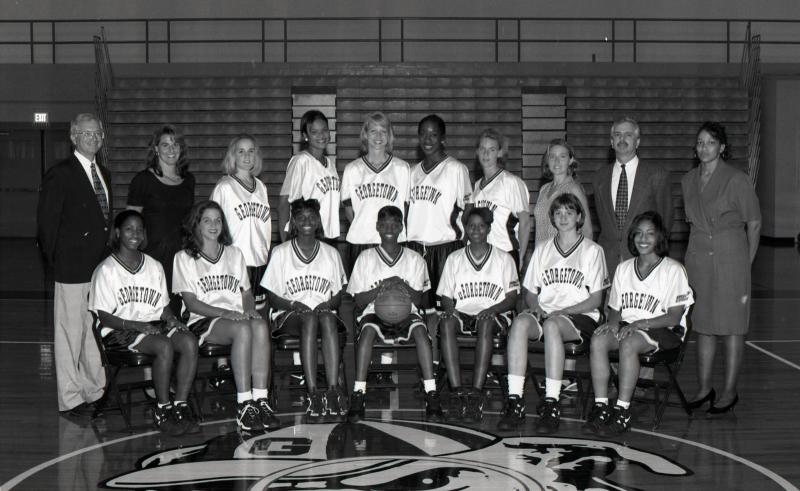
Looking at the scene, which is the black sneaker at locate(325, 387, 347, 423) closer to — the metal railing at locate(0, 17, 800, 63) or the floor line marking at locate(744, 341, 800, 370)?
the floor line marking at locate(744, 341, 800, 370)

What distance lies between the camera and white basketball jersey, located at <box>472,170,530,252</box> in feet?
19.5

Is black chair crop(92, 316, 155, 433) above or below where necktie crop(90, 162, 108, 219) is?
below

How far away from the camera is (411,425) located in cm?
511

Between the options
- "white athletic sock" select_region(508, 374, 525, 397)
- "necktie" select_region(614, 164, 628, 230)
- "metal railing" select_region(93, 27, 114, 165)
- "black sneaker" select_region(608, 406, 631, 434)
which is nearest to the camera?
"black sneaker" select_region(608, 406, 631, 434)

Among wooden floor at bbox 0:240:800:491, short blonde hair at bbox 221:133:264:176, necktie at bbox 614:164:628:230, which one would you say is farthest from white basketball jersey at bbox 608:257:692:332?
short blonde hair at bbox 221:133:264:176

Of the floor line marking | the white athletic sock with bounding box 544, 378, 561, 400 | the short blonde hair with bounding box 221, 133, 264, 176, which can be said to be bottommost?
the floor line marking

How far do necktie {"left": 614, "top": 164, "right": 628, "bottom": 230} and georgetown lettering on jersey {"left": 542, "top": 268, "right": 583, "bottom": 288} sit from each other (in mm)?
509

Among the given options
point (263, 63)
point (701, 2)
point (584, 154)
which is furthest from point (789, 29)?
point (263, 63)

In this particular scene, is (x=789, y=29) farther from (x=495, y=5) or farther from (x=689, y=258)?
(x=689, y=258)

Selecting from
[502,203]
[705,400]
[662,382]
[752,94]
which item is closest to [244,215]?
[502,203]

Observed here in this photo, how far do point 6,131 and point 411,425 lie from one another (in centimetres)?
1488

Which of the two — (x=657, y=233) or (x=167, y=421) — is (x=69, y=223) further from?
(x=657, y=233)

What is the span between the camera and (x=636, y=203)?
5.62 meters

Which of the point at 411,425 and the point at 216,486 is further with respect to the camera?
the point at 411,425
